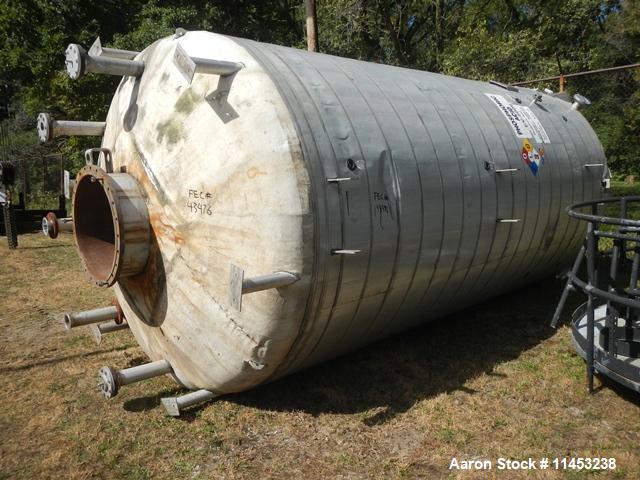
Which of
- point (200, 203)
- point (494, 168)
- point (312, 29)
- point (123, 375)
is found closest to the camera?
point (200, 203)

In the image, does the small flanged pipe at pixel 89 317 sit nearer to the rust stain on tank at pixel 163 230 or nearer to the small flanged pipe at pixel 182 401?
the small flanged pipe at pixel 182 401

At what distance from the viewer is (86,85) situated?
49.8ft

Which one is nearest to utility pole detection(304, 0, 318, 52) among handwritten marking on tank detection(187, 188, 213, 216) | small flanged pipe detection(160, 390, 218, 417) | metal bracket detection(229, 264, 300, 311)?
handwritten marking on tank detection(187, 188, 213, 216)

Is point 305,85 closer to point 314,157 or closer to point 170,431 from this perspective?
point 314,157

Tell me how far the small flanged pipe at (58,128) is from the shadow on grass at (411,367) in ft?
8.91

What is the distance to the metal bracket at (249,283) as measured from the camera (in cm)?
307

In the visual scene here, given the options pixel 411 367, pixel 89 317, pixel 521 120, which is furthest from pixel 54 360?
pixel 521 120

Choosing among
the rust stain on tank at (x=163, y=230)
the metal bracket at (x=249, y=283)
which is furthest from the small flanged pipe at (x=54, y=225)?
the metal bracket at (x=249, y=283)

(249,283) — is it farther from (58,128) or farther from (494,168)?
(494,168)

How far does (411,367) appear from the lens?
4.91 meters

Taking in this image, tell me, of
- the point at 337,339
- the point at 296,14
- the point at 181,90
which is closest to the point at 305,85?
the point at 181,90

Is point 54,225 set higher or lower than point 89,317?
higher

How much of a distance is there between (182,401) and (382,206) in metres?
2.21

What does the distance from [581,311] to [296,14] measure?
2240 cm
